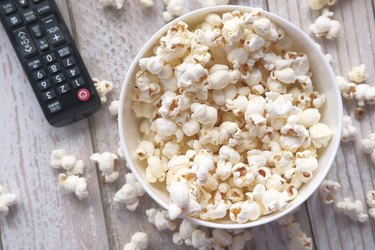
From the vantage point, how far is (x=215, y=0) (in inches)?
33.8

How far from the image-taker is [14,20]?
0.84 metres

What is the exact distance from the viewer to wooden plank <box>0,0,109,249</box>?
883mm

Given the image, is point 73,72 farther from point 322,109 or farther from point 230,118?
point 322,109

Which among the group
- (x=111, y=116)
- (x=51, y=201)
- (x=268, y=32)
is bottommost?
(x=51, y=201)

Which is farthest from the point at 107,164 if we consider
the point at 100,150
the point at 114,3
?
the point at 114,3

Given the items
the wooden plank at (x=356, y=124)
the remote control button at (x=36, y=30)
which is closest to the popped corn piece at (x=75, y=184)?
the remote control button at (x=36, y=30)

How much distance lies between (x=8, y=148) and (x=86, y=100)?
161mm

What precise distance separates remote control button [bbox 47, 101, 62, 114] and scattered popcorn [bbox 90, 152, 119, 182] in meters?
0.09

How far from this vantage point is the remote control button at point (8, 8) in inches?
33.1

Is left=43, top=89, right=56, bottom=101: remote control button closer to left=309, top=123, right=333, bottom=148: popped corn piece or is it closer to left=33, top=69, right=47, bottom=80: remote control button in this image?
left=33, top=69, right=47, bottom=80: remote control button

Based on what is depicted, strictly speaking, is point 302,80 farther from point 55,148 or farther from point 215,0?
point 55,148

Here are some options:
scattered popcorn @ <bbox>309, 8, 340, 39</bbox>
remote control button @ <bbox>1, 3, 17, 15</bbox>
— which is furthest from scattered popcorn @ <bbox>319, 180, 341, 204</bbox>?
remote control button @ <bbox>1, 3, 17, 15</bbox>

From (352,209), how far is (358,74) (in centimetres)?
22

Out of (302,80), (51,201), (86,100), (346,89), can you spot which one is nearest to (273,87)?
(302,80)
